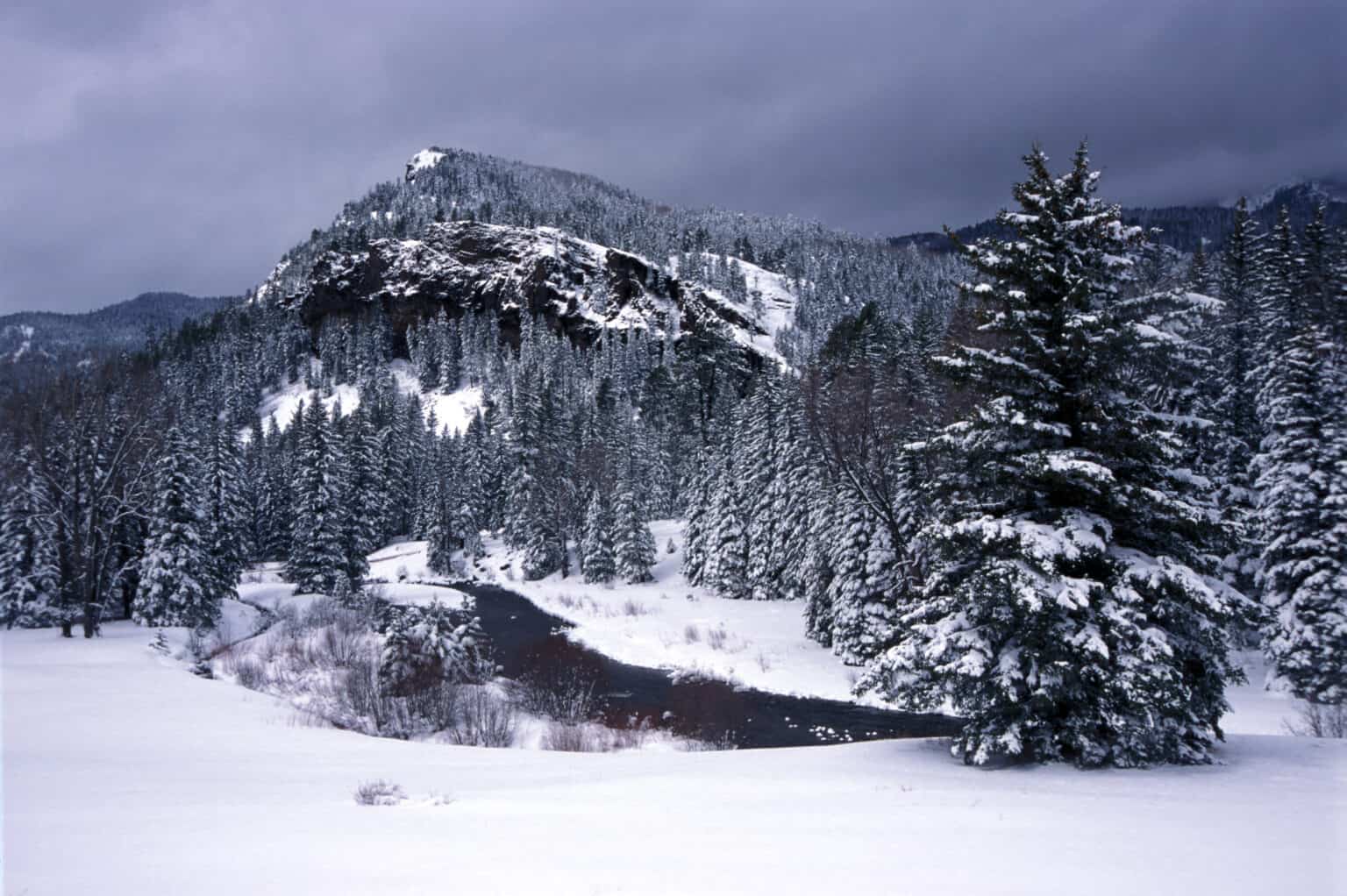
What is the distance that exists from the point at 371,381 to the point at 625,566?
88.8 meters

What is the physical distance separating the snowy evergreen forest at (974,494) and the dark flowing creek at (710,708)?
3.04 meters

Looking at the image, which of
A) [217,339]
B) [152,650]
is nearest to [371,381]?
[217,339]

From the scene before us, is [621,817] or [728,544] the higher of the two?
[728,544]

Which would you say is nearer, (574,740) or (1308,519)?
(574,740)

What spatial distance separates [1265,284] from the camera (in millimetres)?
30188

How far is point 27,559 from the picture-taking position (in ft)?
105

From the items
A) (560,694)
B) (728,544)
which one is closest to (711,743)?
(560,694)

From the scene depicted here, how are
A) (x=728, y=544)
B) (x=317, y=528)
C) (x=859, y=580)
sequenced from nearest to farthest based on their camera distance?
(x=859, y=580), (x=317, y=528), (x=728, y=544)

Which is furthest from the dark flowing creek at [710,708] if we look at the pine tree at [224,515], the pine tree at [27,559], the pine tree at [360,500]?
the pine tree at [27,559]

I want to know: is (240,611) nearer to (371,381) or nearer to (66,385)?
(66,385)

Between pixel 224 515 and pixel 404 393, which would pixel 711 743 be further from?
pixel 404 393

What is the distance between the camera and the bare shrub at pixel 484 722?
2084 cm

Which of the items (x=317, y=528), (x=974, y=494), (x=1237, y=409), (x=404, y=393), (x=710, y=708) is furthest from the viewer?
(x=404, y=393)

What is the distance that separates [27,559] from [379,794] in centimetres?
3384
